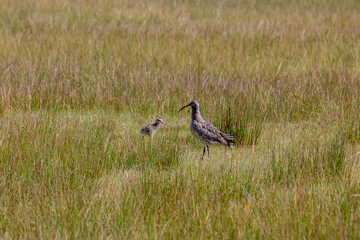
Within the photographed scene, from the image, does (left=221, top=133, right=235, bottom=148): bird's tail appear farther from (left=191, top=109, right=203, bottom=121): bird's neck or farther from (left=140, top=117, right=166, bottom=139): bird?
(left=140, top=117, right=166, bottom=139): bird

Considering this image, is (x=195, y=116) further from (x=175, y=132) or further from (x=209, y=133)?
(x=175, y=132)

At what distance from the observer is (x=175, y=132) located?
630 cm

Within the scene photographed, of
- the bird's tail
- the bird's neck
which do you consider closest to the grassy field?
the bird's tail

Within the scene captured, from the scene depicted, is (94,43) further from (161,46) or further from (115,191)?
(115,191)

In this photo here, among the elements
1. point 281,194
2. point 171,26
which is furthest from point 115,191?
point 171,26

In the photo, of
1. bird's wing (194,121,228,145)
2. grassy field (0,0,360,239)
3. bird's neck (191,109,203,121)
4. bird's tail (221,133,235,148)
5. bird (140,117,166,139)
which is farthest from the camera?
bird (140,117,166,139)

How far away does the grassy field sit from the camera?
3469 mm

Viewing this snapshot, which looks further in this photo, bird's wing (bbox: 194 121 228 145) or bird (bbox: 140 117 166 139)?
bird (bbox: 140 117 166 139)

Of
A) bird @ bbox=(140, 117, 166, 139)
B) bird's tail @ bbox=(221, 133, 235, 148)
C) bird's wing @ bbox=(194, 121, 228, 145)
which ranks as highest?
bird's wing @ bbox=(194, 121, 228, 145)

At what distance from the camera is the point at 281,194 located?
3.79m

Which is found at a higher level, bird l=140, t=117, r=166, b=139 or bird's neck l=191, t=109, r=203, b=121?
bird's neck l=191, t=109, r=203, b=121

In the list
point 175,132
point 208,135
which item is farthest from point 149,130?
point 208,135

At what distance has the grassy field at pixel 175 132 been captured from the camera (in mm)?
3469

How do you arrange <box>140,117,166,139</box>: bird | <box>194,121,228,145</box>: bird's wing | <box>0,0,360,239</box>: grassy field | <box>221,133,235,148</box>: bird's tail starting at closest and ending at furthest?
1. <box>0,0,360,239</box>: grassy field
2. <box>194,121,228,145</box>: bird's wing
3. <box>221,133,235,148</box>: bird's tail
4. <box>140,117,166,139</box>: bird
